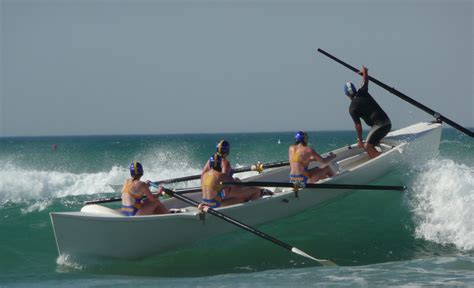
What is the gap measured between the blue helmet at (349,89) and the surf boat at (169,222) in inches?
51.3

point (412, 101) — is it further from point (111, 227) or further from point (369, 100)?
point (111, 227)

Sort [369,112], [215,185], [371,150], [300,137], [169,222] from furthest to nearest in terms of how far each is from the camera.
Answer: [371,150]
[369,112]
[300,137]
[215,185]
[169,222]

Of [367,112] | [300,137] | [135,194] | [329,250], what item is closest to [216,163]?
[135,194]

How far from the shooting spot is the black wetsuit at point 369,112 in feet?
43.5

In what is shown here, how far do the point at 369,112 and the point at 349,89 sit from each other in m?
0.59

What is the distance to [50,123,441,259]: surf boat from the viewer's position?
10547 millimetres

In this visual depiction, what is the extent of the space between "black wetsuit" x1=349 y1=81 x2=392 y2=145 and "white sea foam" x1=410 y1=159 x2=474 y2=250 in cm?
117

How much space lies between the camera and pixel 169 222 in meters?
10.8

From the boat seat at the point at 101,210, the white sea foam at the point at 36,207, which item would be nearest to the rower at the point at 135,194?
the boat seat at the point at 101,210

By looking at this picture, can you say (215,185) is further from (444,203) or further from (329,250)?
(444,203)

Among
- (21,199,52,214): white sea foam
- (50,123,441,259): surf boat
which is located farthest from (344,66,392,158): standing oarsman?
(21,199,52,214): white sea foam

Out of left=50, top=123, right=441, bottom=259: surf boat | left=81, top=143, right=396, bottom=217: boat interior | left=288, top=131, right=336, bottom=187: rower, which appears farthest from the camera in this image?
left=81, top=143, right=396, bottom=217: boat interior

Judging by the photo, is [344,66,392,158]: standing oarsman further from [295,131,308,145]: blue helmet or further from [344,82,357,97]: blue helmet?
[295,131,308,145]: blue helmet

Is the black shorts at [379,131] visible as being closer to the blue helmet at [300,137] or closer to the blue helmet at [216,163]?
the blue helmet at [300,137]
